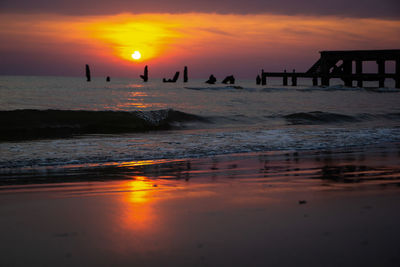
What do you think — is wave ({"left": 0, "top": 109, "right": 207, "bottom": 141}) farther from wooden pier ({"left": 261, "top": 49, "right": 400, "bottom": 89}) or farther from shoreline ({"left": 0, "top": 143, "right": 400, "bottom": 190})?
wooden pier ({"left": 261, "top": 49, "right": 400, "bottom": 89})

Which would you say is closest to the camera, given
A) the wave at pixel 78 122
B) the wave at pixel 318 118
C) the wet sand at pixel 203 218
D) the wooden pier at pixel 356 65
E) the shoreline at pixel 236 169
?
the wet sand at pixel 203 218

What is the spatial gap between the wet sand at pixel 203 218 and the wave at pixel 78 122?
725cm

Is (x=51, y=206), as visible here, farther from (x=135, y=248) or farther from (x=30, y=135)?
(x=30, y=135)

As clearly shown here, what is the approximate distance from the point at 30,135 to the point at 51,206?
888 centimetres

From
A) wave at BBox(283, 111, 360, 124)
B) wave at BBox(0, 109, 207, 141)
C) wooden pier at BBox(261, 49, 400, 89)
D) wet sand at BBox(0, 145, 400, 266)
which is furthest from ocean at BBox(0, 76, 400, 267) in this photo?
wooden pier at BBox(261, 49, 400, 89)

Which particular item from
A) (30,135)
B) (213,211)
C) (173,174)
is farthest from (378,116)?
(213,211)

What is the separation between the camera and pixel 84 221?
3.28 m

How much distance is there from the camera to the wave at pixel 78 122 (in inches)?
501

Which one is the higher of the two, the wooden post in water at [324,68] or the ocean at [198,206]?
the wooden post in water at [324,68]

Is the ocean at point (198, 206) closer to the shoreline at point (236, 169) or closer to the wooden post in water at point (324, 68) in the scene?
the shoreline at point (236, 169)

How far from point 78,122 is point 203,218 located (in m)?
12.1

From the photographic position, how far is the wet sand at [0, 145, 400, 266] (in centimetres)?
255

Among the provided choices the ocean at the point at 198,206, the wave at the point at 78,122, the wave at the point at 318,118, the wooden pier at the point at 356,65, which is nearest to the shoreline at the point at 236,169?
the ocean at the point at 198,206

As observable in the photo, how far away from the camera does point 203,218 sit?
335cm
